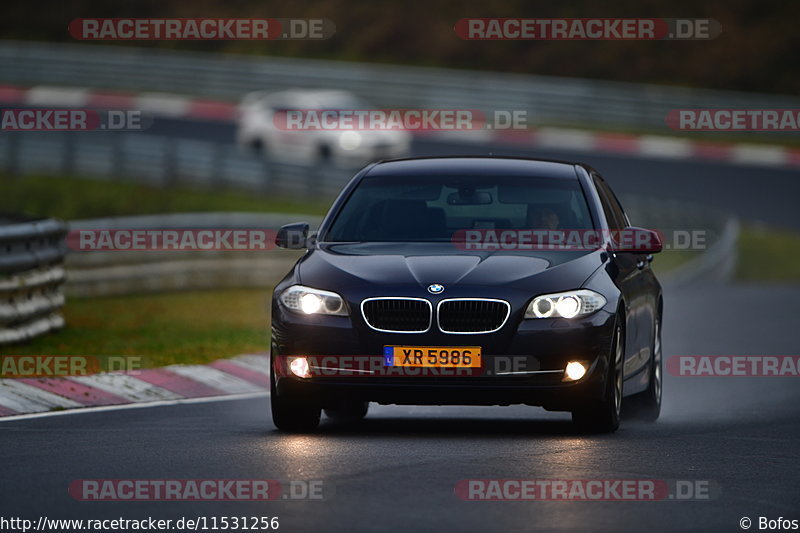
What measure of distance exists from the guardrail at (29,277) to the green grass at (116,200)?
1781cm

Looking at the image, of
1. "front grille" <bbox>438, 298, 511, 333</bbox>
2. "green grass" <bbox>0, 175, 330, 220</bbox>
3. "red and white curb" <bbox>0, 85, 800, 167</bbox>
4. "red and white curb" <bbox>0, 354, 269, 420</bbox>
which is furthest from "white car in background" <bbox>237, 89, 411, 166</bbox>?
"front grille" <bbox>438, 298, 511, 333</bbox>

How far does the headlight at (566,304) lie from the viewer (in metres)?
10.4

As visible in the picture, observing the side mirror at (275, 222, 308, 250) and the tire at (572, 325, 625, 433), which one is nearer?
the tire at (572, 325, 625, 433)

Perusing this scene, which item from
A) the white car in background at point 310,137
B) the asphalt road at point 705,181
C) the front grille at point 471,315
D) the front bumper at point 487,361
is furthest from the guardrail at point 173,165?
the front grille at point 471,315

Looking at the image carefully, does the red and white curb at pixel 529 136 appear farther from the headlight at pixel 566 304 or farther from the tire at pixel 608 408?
the headlight at pixel 566 304

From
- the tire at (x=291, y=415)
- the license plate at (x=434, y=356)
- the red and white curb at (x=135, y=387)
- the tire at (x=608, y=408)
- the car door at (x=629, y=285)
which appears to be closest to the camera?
the license plate at (x=434, y=356)

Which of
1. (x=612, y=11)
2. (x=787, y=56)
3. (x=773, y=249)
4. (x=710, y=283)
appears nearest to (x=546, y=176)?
(x=710, y=283)

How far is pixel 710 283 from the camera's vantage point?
28422mm

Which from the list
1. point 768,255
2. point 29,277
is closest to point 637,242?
point 29,277

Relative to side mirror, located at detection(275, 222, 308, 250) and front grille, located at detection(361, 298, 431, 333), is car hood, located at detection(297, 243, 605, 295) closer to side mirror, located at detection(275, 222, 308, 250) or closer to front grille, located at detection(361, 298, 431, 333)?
front grille, located at detection(361, 298, 431, 333)

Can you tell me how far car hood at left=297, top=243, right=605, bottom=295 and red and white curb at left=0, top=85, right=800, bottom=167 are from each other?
31.1 metres

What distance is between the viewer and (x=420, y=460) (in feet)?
31.0

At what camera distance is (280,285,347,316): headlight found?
10.5 m

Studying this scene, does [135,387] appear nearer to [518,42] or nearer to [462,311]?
[462,311]
